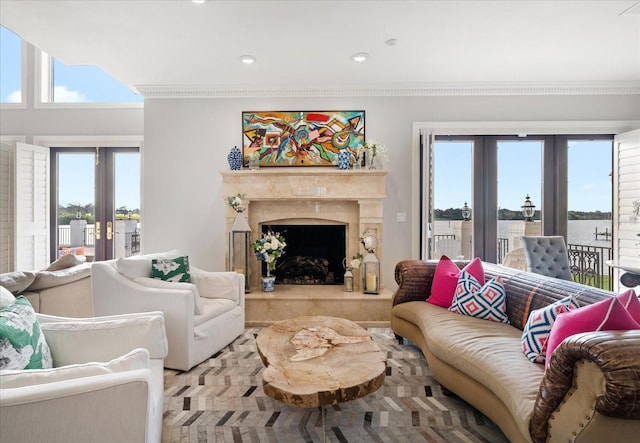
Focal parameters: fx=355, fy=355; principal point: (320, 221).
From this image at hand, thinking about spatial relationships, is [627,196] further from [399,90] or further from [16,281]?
[16,281]

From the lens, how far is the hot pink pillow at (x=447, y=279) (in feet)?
9.70

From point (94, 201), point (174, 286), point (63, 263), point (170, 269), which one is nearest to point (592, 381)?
point (174, 286)

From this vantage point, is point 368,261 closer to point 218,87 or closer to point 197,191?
point 197,191

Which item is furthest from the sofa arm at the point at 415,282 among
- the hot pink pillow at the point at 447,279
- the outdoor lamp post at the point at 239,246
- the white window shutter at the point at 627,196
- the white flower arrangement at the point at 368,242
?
the white window shutter at the point at 627,196

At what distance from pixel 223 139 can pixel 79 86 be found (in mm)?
2521

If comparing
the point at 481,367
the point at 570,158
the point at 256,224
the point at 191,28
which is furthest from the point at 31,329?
the point at 570,158

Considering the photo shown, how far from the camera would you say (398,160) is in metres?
4.48

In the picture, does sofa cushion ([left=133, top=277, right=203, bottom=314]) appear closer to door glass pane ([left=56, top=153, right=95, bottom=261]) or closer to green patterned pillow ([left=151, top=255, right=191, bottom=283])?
green patterned pillow ([left=151, top=255, right=191, bottom=283])

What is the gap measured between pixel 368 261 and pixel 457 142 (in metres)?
2.07

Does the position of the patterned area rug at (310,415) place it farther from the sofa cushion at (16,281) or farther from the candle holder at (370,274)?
the candle holder at (370,274)

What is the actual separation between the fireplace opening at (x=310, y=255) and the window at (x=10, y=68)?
4.22 metres

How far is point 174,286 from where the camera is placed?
112 inches

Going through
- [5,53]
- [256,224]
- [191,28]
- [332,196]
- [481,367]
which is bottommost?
[481,367]

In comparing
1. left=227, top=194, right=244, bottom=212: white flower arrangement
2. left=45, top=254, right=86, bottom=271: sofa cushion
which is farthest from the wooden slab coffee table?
left=45, top=254, right=86, bottom=271: sofa cushion
